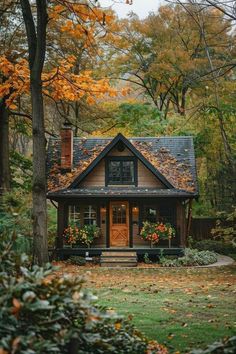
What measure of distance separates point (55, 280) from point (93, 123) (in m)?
27.5

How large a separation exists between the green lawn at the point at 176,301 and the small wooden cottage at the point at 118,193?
15.4ft

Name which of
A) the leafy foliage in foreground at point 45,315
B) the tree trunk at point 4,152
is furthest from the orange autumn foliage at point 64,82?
the tree trunk at point 4,152

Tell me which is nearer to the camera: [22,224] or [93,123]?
[22,224]

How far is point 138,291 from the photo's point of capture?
44.7 ft

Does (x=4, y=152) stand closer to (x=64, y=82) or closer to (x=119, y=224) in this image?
(x=119, y=224)

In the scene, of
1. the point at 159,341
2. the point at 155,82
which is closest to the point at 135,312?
the point at 159,341

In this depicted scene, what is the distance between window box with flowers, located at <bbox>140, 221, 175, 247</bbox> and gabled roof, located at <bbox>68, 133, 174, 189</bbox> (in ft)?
6.64

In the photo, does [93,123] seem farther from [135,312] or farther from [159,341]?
[159,341]

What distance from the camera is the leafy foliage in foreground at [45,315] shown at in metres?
3.93

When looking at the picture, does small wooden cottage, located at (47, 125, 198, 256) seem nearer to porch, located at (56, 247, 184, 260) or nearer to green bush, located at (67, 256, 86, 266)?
porch, located at (56, 247, 184, 260)

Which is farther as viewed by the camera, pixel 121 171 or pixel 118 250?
pixel 121 171

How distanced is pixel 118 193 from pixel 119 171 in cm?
155

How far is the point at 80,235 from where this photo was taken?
79.0 ft

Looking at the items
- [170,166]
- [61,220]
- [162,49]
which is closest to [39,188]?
[61,220]
